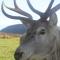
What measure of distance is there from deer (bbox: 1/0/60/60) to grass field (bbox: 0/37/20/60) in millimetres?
2364

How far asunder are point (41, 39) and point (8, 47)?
9.22 feet

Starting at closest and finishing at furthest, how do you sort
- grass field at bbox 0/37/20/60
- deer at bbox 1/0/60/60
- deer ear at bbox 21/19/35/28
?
1. deer at bbox 1/0/60/60
2. deer ear at bbox 21/19/35/28
3. grass field at bbox 0/37/20/60

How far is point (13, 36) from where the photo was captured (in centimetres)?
764

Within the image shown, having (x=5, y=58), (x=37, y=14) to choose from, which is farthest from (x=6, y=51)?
(x=37, y=14)

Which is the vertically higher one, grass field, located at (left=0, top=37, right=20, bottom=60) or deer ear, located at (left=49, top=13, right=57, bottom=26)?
deer ear, located at (left=49, top=13, right=57, bottom=26)

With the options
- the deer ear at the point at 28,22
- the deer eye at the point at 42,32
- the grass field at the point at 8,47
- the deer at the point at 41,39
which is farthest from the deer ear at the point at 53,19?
the grass field at the point at 8,47

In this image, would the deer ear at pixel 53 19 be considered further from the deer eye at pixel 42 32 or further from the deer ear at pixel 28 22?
the deer ear at pixel 28 22

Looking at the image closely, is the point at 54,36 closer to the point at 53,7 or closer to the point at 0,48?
the point at 53,7

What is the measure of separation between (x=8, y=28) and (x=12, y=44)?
43 cm

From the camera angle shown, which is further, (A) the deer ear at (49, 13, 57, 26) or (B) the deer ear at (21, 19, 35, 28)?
(B) the deer ear at (21, 19, 35, 28)

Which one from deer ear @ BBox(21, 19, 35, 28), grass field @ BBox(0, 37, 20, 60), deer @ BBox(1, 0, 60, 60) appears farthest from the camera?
grass field @ BBox(0, 37, 20, 60)

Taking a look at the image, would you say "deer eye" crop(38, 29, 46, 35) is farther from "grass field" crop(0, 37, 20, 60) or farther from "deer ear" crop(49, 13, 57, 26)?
"grass field" crop(0, 37, 20, 60)

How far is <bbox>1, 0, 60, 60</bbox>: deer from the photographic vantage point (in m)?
4.73

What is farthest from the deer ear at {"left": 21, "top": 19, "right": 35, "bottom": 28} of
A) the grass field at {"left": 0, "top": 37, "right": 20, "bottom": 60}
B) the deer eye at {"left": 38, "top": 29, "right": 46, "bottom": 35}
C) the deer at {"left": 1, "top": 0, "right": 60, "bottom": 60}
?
the grass field at {"left": 0, "top": 37, "right": 20, "bottom": 60}
